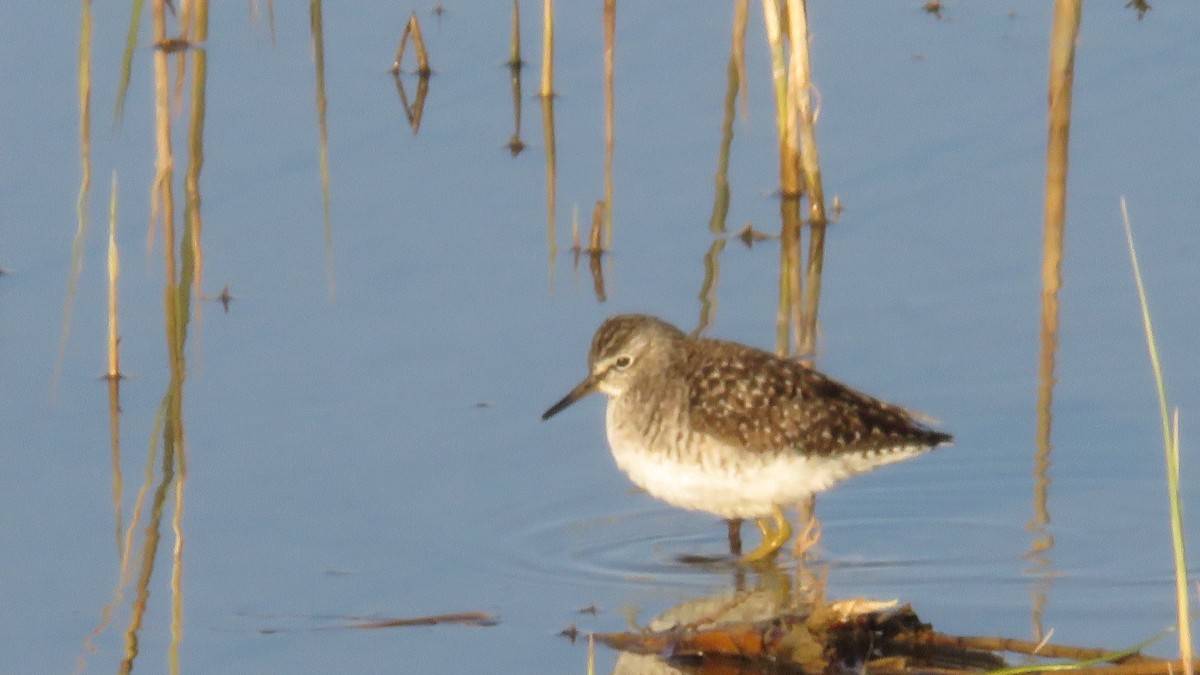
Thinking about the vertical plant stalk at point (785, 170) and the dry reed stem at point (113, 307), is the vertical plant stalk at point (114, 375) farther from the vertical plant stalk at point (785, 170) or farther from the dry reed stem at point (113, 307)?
the vertical plant stalk at point (785, 170)

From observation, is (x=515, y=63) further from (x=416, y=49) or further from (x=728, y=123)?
(x=728, y=123)

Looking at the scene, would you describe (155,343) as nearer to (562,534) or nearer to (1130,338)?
(562,534)

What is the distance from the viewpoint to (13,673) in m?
6.70

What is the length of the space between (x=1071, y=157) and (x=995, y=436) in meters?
2.70

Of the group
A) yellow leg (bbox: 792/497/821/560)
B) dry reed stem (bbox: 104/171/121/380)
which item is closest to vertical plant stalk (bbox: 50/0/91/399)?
dry reed stem (bbox: 104/171/121/380)

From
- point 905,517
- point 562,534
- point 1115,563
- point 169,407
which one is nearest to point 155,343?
point 169,407

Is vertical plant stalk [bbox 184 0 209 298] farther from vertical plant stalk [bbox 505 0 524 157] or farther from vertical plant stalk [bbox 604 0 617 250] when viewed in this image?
vertical plant stalk [bbox 505 0 524 157]

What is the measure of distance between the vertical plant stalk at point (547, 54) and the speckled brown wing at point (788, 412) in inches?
129

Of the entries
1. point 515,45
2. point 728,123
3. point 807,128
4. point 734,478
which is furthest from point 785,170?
point 734,478

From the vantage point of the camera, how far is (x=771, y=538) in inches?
318

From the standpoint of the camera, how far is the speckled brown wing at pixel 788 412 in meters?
7.79

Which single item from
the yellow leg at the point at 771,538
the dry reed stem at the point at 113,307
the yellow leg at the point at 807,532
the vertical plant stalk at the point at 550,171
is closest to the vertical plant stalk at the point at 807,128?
the vertical plant stalk at the point at 550,171

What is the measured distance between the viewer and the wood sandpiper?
781 cm

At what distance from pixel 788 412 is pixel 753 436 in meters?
0.15
